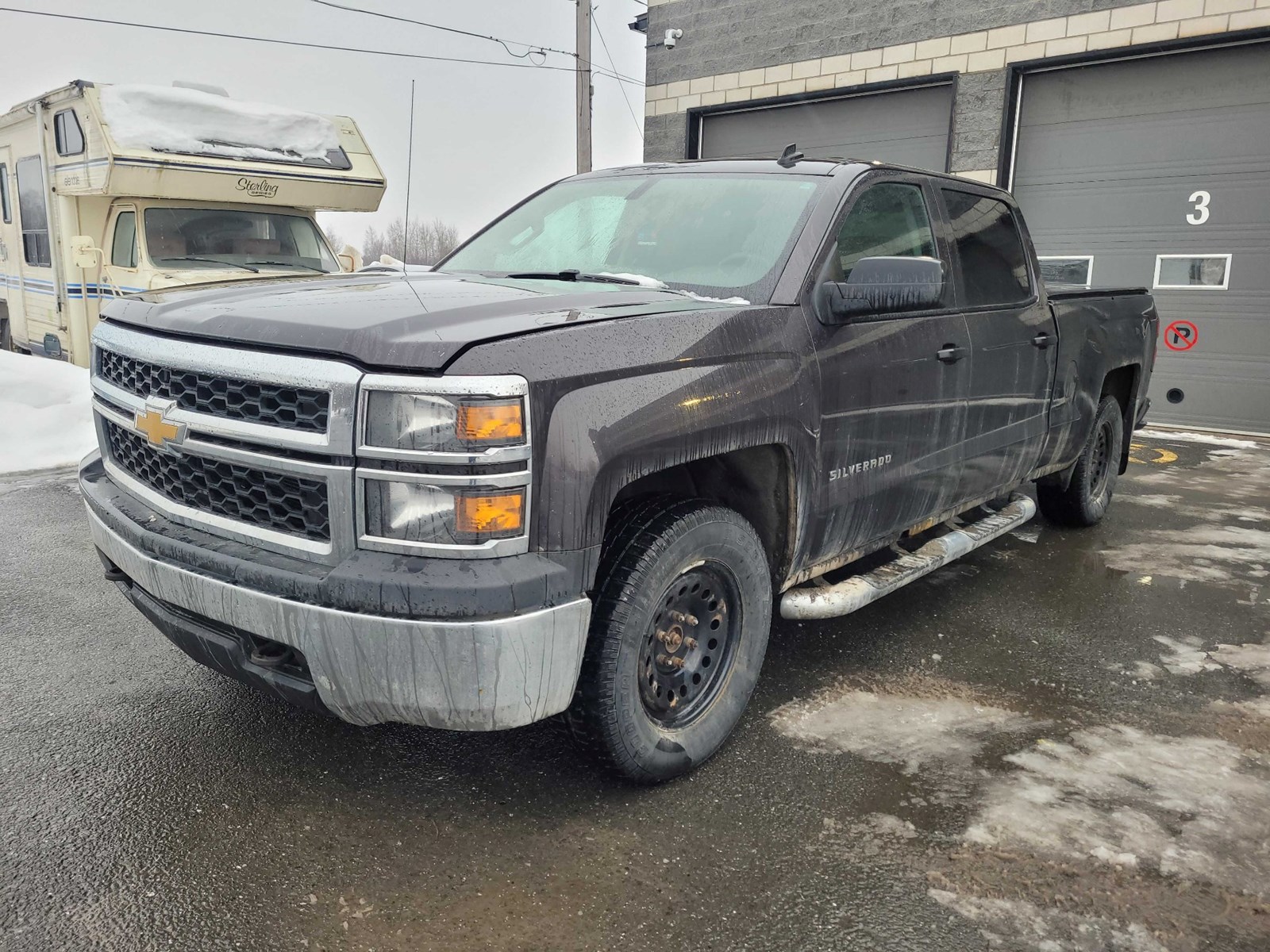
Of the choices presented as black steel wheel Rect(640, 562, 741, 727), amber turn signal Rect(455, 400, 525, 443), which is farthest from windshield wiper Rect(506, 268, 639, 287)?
amber turn signal Rect(455, 400, 525, 443)

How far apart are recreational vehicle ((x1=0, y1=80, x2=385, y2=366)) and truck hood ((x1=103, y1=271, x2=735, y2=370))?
6171mm

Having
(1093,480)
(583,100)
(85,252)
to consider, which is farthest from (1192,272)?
(85,252)

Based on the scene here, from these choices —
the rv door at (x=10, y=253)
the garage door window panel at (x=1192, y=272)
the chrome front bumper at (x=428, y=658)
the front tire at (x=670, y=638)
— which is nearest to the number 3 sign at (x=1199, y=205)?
the garage door window panel at (x=1192, y=272)

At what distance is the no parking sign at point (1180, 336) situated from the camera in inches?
397

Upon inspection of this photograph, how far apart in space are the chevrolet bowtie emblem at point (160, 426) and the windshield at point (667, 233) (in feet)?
4.65

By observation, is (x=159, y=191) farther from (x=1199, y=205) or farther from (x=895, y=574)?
(x=1199, y=205)

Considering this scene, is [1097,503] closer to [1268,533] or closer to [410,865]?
[1268,533]

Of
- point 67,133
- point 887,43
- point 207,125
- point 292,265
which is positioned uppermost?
point 887,43

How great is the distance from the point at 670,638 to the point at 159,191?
798cm

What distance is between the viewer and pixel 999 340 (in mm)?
4250

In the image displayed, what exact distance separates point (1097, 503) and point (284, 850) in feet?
17.0

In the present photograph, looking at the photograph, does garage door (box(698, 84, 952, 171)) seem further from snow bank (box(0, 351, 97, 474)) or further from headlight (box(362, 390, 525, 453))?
headlight (box(362, 390, 525, 453))

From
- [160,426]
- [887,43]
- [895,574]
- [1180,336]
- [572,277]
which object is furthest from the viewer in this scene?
[887,43]

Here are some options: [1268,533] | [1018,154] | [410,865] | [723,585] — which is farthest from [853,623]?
[1018,154]
